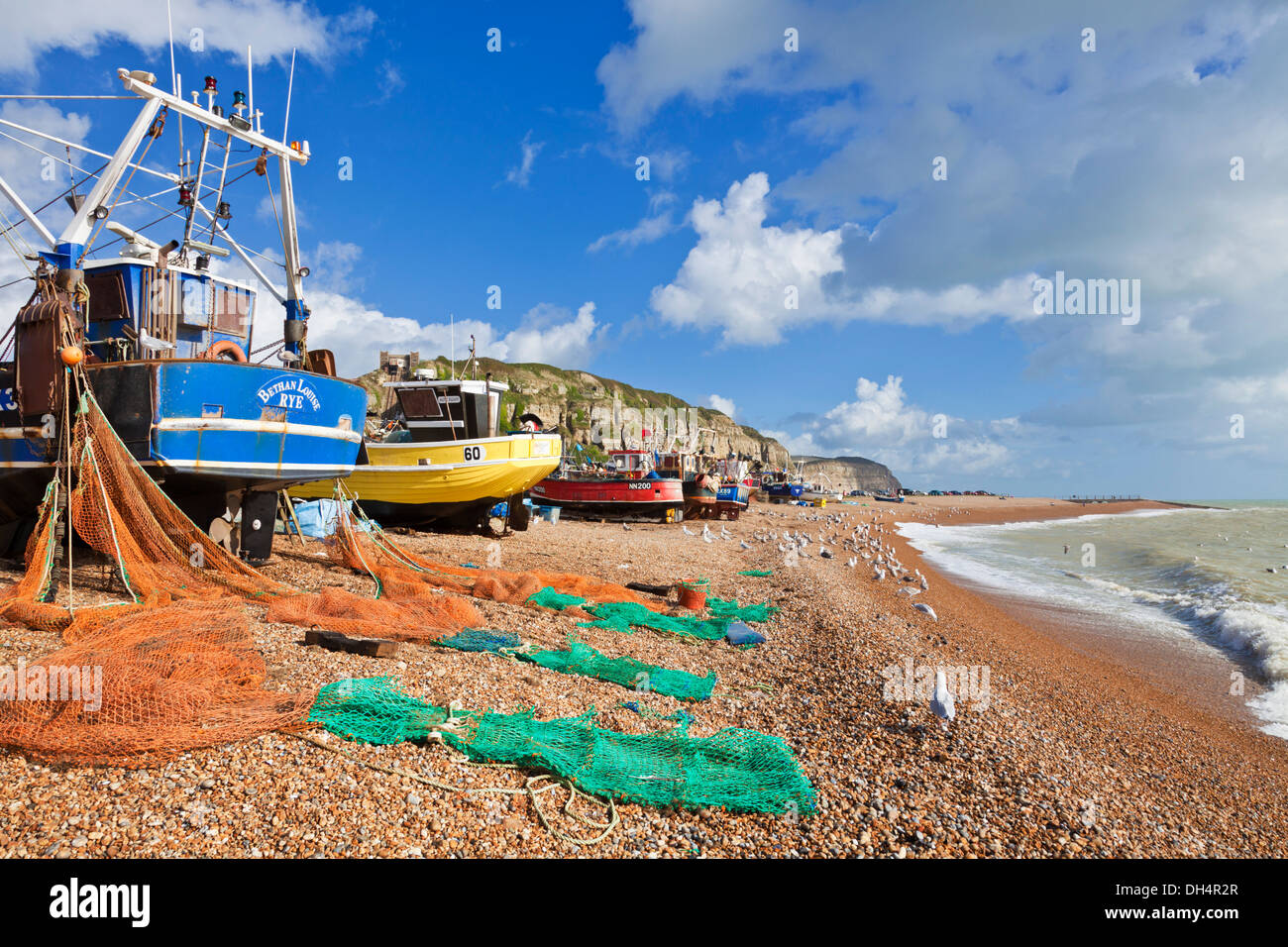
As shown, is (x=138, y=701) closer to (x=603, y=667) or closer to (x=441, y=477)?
(x=603, y=667)

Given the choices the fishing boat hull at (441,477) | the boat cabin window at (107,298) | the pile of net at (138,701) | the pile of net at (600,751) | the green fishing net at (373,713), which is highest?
the boat cabin window at (107,298)

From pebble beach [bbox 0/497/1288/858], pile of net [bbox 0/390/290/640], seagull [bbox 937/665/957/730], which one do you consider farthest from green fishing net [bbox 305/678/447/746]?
seagull [bbox 937/665/957/730]

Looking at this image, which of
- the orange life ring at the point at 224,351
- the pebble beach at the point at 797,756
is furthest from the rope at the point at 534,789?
the orange life ring at the point at 224,351

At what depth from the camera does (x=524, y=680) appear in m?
6.45

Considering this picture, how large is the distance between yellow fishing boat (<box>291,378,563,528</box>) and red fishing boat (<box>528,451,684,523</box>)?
1271 cm

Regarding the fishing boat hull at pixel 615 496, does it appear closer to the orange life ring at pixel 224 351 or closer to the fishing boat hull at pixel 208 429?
the orange life ring at pixel 224 351

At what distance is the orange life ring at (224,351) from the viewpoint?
38.7 ft

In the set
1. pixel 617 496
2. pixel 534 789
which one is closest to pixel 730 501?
pixel 617 496

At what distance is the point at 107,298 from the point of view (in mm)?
11094

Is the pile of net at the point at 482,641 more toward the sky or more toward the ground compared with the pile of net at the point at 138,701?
more toward the ground

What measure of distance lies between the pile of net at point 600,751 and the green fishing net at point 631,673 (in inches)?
54.4

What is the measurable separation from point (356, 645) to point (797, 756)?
4.34 meters

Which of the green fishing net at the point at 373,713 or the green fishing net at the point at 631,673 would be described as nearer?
the green fishing net at the point at 373,713

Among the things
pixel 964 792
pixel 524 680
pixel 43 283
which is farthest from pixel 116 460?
pixel 964 792
